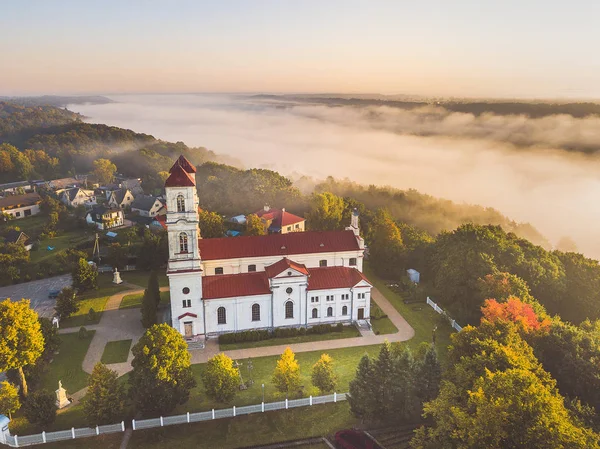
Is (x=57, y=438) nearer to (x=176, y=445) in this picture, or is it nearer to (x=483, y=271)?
(x=176, y=445)

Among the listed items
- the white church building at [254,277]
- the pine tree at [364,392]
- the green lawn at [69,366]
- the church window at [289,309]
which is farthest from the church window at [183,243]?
the pine tree at [364,392]

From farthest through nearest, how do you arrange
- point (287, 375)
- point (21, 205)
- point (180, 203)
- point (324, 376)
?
point (21, 205) < point (180, 203) < point (324, 376) < point (287, 375)

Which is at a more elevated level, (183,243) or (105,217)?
(183,243)

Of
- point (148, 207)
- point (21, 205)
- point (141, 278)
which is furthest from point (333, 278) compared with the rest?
point (21, 205)

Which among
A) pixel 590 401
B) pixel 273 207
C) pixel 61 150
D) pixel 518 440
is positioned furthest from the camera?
pixel 61 150

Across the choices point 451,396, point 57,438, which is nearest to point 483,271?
point 451,396

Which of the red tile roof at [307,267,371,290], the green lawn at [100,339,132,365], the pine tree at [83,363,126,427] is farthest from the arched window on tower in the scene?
the pine tree at [83,363,126,427]

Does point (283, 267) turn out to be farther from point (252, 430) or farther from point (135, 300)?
point (135, 300)

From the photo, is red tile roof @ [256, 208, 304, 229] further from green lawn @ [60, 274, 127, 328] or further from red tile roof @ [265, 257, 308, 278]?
green lawn @ [60, 274, 127, 328]
